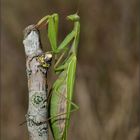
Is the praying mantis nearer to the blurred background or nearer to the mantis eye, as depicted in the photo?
the mantis eye

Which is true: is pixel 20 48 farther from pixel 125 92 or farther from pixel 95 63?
pixel 125 92

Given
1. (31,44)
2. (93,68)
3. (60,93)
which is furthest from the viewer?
(93,68)

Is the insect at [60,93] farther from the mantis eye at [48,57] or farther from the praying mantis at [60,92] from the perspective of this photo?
the mantis eye at [48,57]

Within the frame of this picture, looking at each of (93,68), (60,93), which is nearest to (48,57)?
(60,93)

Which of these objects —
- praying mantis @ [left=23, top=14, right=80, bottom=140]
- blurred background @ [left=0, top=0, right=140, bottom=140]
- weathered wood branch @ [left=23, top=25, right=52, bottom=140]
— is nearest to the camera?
weathered wood branch @ [left=23, top=25, right=52, bottom=140]

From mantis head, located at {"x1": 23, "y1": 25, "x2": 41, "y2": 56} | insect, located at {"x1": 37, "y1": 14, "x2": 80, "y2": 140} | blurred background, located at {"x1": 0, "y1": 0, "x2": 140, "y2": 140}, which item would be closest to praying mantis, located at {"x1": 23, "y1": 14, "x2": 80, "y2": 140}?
insect, located at {"x1": 37, "y1": 14, "x2": 80, "y2": 140}

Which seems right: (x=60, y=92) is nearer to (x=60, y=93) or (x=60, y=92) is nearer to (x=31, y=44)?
(x=60, y=93)

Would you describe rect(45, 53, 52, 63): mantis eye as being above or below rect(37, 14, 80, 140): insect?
above

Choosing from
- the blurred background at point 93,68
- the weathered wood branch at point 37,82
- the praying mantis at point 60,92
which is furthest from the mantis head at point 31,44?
the blurred background at point 93,68
